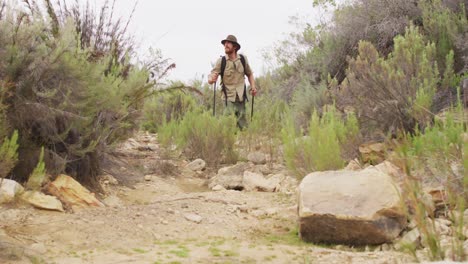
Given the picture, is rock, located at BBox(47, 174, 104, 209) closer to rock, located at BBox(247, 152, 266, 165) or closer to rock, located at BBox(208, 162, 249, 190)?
rock, located at BBox(208, 162, 249, 190)

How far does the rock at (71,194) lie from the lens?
5.27m

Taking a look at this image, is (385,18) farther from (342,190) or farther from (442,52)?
(342,190)

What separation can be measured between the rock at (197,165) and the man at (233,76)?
1568mm

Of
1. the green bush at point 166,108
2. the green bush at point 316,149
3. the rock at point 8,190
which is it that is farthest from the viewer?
the green bush at point 166,108

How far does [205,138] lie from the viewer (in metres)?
8.45

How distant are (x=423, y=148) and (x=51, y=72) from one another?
11.8 ft

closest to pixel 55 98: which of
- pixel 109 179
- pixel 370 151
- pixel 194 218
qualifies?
pixel 109 179

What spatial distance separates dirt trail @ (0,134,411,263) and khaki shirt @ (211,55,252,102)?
4011mm

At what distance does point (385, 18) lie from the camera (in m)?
10.2

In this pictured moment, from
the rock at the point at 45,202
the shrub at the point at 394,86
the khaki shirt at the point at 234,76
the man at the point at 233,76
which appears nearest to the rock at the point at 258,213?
the rock at the point at 45,202

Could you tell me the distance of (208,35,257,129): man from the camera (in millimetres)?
9648

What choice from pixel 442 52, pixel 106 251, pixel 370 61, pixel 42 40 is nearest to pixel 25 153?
pixel 42 40

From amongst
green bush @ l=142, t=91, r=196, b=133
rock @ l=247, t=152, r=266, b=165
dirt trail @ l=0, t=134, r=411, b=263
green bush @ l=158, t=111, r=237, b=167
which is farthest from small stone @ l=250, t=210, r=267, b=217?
green bush @ l=142, t=91, r=196, b=133

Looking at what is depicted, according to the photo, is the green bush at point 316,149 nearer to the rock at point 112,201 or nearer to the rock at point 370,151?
the rock at point 370,151
